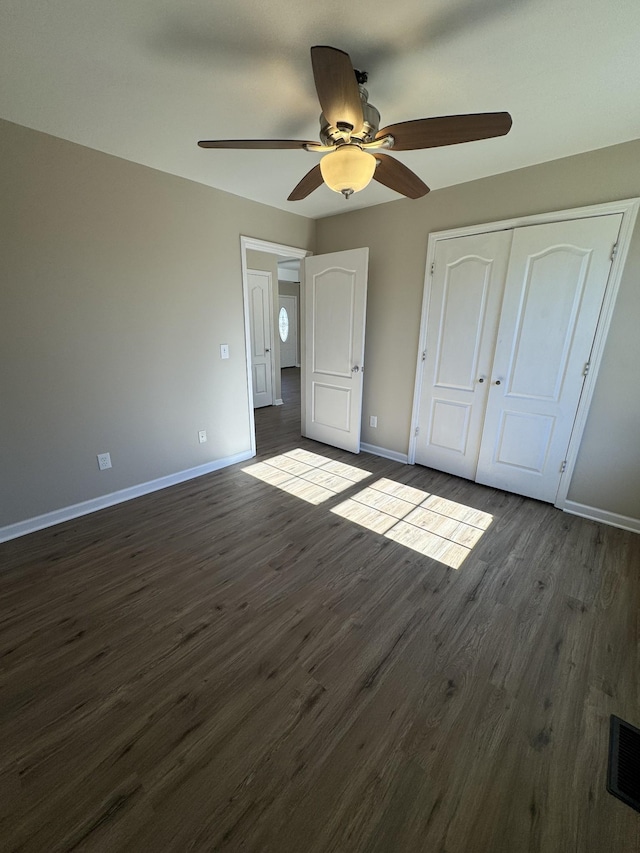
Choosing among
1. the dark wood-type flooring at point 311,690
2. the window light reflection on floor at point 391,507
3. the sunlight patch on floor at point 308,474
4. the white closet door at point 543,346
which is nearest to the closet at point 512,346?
the white closet door at point 543,346

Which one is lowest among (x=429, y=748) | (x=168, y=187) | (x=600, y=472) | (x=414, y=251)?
(x=429, y=748)

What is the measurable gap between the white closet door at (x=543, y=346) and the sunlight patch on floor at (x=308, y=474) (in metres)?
1.30

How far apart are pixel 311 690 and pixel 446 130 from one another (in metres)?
2.33

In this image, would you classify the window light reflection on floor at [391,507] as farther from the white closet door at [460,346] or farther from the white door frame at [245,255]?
the white door frame at [245,255]

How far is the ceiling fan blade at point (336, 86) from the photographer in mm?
1052

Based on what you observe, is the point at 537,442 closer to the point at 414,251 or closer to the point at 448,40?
the point at 414,251

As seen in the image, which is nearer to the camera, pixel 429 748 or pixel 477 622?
pixel 429 748

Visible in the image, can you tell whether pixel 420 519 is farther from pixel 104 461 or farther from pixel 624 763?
pixel 104 461

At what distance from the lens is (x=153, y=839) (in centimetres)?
98

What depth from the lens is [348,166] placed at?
4.83 feet

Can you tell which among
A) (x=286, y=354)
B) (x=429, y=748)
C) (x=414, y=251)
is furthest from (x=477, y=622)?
(x=286, y=354)

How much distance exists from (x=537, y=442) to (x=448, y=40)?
2.50 m

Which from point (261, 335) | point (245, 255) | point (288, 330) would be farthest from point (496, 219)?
point (288, 330)

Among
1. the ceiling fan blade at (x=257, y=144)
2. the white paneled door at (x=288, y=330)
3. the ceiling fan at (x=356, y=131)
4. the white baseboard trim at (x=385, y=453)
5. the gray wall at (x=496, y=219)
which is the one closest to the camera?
the ceiling fan at (x=356, y=131)
